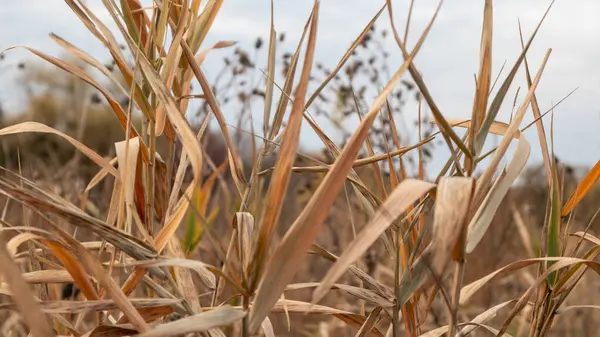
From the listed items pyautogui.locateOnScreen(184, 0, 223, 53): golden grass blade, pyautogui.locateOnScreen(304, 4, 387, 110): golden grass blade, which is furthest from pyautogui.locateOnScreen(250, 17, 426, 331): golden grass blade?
pyautogui.locateOnScreen(184, 0, 223, 53): golden grass blade

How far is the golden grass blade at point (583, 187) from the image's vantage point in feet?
2.51

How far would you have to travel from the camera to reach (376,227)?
50cm

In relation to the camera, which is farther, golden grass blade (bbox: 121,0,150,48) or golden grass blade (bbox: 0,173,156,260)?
golden grass blade (bbox: 121,0,150,48)

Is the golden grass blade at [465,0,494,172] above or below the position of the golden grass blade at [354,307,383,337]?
above

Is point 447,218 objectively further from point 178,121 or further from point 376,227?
point 178,121

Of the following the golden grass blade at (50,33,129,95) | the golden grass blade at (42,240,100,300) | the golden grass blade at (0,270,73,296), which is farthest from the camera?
the golden grass blade at (50,33,129,95)

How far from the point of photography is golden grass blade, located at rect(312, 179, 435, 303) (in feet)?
1.52

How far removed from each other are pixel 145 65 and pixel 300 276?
2.62 meters

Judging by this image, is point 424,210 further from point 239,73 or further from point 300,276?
point 300,276

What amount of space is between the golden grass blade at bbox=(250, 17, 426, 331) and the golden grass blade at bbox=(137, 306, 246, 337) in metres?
0.02

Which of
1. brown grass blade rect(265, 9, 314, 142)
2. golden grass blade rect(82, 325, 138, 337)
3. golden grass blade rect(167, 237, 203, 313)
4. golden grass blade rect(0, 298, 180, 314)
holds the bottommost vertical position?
golden grass blade rect(82, 325, 138, 337)

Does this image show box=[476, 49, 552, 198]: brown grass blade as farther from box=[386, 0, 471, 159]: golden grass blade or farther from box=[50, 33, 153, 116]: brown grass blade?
box=[50, 33, 153, 116]: brown grass blade

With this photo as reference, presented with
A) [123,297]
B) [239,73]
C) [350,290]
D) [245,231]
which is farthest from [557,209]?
[239,73]

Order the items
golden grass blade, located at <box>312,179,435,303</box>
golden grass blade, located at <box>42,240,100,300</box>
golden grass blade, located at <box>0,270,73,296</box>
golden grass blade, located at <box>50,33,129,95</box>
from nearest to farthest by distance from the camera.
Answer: golden grass blade, located at <box>312,179,435,303</box> < golden grass blade, located at <box>42,240,100,300</box> < golden grass blade, located at <box>0,270,73,296</box> < golden grass blade, located at <box>50,33,129,95</box>
